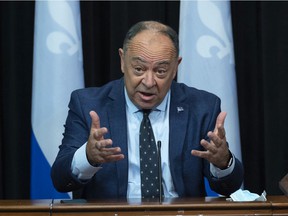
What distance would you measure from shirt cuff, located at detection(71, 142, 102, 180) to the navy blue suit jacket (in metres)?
0.02

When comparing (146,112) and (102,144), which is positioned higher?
(146,112)

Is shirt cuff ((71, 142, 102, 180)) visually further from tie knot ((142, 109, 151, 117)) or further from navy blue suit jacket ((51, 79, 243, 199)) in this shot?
tie knot ((142, 109, 151, 117))

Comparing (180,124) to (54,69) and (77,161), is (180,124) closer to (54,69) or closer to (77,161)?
(77,161)

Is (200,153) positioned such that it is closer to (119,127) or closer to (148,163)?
(148,163)

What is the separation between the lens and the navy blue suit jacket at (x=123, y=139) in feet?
8.79

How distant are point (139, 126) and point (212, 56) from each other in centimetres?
97

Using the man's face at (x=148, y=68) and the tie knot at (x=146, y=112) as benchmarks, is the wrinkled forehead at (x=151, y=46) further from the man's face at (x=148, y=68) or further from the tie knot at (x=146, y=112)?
the tie knot at (x=146, y=112)

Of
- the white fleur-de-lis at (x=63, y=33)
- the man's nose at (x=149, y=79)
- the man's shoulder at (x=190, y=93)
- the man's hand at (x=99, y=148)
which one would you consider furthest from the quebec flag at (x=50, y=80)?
the man's hand at (x=99, y=148)

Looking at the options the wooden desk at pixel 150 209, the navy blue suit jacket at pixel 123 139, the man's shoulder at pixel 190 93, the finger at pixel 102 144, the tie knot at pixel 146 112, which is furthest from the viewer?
the man's shoulder at pixel 190 93

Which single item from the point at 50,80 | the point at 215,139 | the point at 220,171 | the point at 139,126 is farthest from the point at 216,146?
the point at 50,80

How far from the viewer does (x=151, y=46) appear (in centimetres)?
277

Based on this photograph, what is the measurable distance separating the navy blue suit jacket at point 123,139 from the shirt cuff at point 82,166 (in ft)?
0.08

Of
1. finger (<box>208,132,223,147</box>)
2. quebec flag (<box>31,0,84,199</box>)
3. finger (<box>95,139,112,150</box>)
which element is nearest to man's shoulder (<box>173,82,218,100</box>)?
finger (<box>208,132,223,147</box>)

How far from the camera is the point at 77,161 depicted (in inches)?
102
